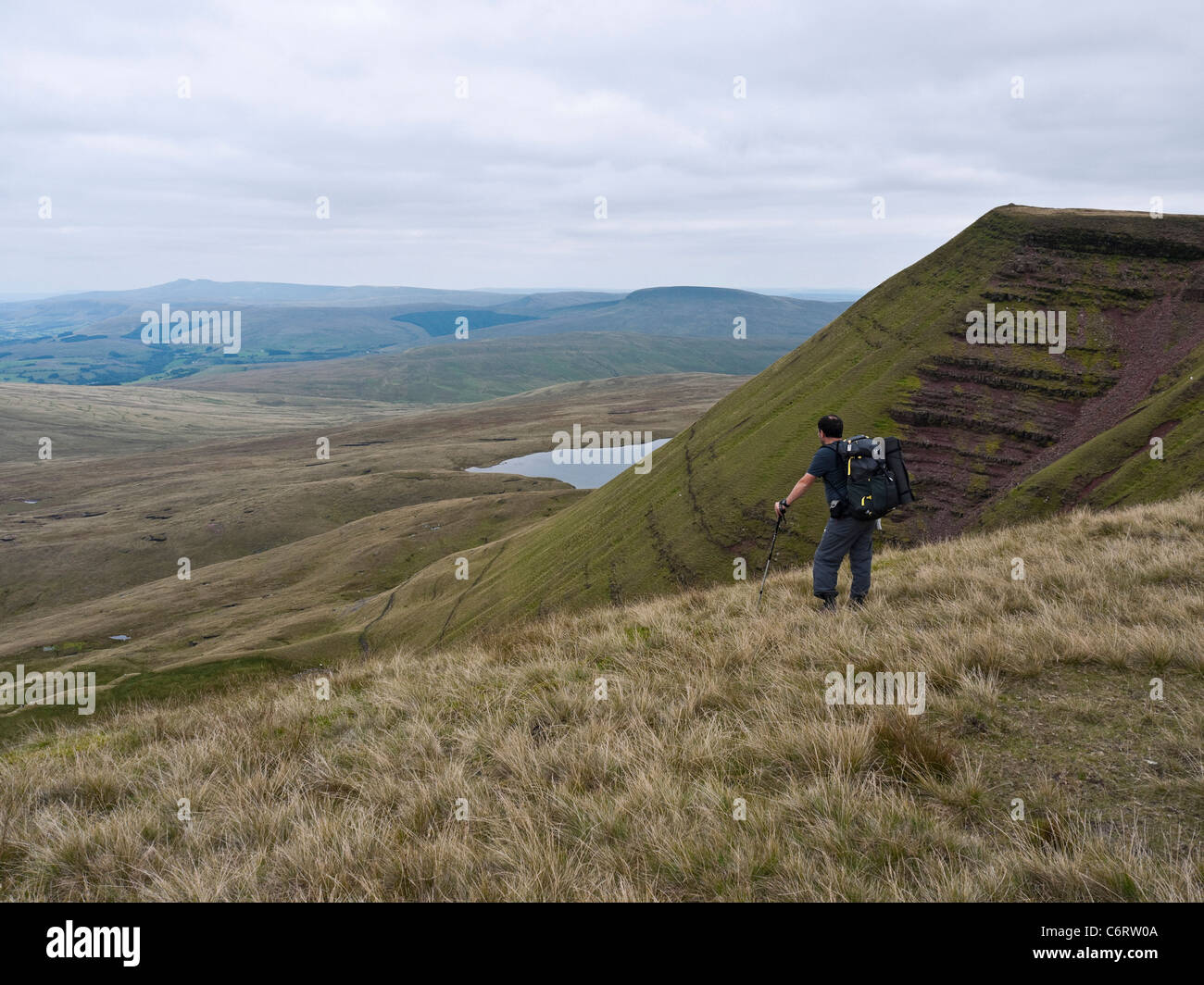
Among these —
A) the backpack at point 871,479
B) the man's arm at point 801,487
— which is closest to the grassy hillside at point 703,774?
the backpack at point 871,479

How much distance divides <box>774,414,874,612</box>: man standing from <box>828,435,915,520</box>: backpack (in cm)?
10

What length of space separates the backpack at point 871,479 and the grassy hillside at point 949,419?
2821 centimetres

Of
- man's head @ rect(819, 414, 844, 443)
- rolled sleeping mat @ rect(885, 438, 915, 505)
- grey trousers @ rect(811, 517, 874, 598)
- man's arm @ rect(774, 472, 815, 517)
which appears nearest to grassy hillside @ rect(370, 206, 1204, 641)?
rolled sleeping mat @ rect(885, 438, 915, 505)

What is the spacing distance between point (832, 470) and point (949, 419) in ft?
154

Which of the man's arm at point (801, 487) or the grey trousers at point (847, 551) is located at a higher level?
the man's arm at point (801, 487)

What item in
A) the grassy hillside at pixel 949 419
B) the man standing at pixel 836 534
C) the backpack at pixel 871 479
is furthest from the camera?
the grassy hillside at pixel 949 419

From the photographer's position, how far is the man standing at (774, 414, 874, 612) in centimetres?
1142

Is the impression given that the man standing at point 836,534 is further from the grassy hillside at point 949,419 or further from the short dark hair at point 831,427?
the grassy hillside at point 949,419

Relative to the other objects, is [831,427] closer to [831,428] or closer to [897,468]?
[831,428]

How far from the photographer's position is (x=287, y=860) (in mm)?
5402

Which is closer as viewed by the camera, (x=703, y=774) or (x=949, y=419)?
(x=703, y=774)

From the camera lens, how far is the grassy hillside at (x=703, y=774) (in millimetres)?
4801

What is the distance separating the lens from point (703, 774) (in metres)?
6.23

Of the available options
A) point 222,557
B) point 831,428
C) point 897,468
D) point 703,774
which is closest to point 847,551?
point 897,468
